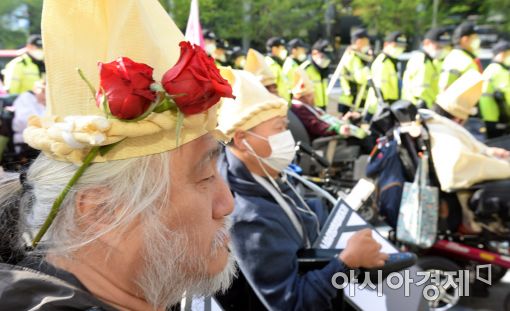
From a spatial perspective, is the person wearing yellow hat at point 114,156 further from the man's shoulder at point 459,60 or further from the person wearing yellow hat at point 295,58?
the person wearing yellow hat at point 295,58

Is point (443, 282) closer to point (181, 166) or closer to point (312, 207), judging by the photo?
point (312, 207)

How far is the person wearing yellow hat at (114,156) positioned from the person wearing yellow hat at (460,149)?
3132 mm

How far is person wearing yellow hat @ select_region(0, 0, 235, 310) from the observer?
101cm

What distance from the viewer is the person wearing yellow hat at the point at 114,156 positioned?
1.01 meters

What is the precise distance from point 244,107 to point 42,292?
1654mm

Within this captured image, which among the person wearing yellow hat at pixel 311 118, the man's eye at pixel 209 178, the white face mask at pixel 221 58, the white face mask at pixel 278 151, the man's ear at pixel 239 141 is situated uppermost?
the man's eye at pixel 209 178

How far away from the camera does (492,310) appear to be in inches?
165

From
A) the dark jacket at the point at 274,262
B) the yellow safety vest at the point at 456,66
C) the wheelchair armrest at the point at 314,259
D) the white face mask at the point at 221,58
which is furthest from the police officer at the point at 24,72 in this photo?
the wheelchair armrest at the point at 314,259

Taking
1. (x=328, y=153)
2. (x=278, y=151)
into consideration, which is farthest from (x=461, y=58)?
(x=278, y=151)

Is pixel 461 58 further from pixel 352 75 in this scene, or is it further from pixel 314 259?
pixel 314 259

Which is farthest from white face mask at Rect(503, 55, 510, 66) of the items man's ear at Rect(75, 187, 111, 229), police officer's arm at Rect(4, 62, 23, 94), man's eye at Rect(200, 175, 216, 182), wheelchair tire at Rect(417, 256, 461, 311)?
man's ear at Rect(75, 187, 111, 229)

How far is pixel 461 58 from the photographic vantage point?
8422mm

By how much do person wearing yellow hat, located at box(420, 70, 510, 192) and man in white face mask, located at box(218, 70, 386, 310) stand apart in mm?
1576

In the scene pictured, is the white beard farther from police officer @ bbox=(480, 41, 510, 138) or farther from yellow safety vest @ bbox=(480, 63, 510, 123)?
yellow safety vest @ bbox=(480, 63, 510, 123)
